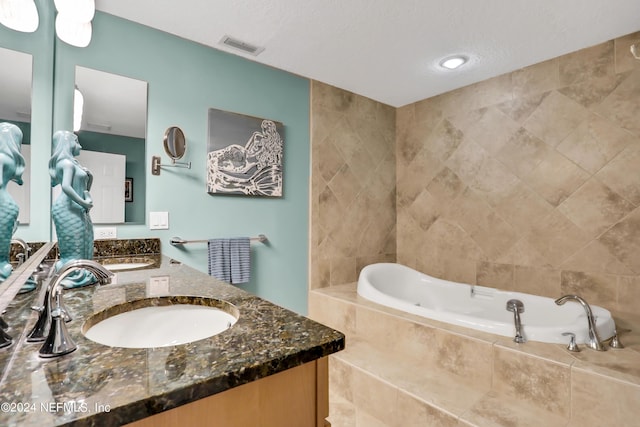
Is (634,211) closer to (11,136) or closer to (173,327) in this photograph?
(173,327)

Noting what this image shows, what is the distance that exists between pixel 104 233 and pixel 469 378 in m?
2.21

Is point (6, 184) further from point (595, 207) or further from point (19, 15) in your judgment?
point (595, 207)

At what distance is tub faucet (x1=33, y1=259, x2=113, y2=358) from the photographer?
23.4 inches

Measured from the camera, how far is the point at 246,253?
233 centimetres

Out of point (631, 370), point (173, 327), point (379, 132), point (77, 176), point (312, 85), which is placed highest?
point (312, 85)

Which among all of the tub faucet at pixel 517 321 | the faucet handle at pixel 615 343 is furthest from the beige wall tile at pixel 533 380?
the faucet handle at pixel 615 343

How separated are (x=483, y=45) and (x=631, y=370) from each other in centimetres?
206

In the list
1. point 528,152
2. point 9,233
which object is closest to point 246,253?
point 9,233

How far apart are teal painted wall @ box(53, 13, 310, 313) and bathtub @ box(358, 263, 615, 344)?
0.76 meters

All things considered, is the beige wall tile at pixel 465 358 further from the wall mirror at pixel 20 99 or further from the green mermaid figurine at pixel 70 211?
the wall mirror at pixel 20 99

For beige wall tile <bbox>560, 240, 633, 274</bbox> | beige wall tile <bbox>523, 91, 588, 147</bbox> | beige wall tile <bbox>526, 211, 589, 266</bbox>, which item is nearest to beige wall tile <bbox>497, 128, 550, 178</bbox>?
beige wall tile <bbox>523, 91, 588, 147</bbox>

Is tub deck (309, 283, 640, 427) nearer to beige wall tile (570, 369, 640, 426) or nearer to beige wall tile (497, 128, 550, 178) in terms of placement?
beige wall tile (570, 369, 640, 426)

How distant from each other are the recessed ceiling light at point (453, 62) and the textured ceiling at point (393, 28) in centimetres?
5

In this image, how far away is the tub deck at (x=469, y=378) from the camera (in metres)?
1.37
